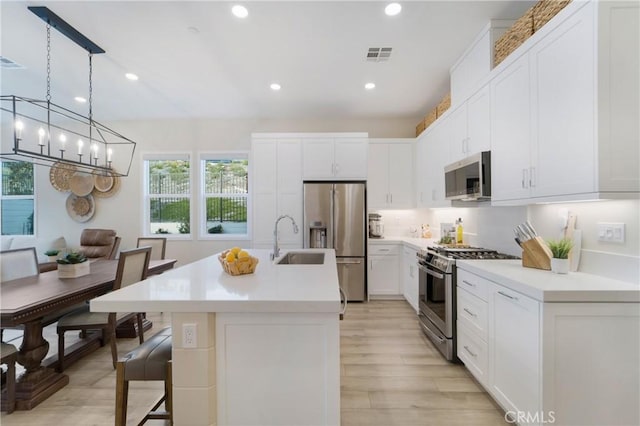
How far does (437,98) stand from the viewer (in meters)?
4.11

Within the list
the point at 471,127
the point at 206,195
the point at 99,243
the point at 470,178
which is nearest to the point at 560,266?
the point at 470,178

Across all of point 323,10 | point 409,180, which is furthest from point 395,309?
point 323,10

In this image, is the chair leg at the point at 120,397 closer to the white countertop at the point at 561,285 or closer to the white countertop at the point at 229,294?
the white countertop at the point at 229,294

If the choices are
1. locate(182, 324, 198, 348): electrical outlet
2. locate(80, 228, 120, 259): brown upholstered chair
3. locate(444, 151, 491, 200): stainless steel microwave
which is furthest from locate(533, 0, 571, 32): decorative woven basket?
locate(80, 228, 120, 259): brown upholstered chair

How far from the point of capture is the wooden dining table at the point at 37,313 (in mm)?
1847

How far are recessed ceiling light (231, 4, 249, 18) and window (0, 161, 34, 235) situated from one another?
5530 millimetres

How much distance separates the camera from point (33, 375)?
2.04 metres

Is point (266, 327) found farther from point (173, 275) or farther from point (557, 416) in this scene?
point (557, 416)

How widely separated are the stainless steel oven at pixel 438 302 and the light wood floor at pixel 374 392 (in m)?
0.15

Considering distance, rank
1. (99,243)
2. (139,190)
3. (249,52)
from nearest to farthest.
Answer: (249,52) < (99,243) < (139,190)

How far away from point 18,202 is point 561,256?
26.2 feet

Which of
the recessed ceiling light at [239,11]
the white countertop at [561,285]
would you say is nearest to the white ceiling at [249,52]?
the recessed ceiling light at [239,11]

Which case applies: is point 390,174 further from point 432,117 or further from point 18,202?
point 18,202

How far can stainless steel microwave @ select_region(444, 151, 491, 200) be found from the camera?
8.04 ft
